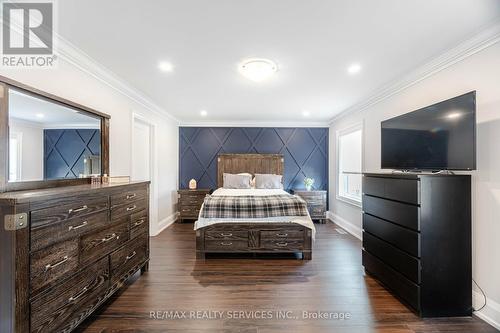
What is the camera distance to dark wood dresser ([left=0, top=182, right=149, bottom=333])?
4.25 feet

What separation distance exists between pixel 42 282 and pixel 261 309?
1.68m

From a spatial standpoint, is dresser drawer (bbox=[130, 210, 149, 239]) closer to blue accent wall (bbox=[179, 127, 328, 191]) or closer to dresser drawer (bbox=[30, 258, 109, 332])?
dresser drawer (bbox=[30, 258, 109, 332])

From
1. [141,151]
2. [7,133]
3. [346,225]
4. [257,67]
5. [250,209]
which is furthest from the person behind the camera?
[346,225]

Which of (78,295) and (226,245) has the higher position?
(78,295)

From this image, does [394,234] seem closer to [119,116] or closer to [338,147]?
[338,147]

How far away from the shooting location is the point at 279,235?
11.0 ft

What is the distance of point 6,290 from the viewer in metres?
1.28

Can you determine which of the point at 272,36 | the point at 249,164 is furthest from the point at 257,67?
the point at 249,164

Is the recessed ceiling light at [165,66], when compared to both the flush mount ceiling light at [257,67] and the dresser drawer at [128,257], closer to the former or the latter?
the flush mount ceiling light at [257,67]

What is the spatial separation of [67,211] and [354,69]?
10.2 ft

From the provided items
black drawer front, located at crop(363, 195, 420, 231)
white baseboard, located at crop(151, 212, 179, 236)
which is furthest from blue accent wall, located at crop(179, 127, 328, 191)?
black drawer front, located at crop(363, 195, 420, 231)

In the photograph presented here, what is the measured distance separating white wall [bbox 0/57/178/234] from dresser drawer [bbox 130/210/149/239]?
28.0 inches

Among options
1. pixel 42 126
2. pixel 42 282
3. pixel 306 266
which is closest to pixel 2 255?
pixel 42 282

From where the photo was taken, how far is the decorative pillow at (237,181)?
5.40 meters
